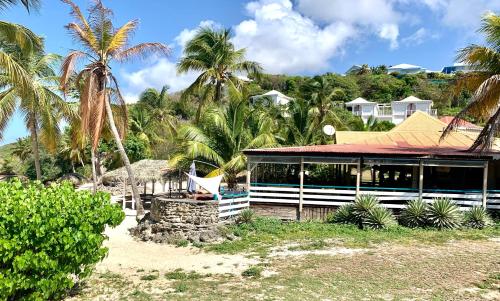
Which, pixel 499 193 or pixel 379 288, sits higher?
pixel 499 193

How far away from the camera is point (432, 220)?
15.6 m

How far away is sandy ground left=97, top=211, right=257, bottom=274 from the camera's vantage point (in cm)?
1125

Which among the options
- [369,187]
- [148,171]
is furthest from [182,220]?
[148,171]

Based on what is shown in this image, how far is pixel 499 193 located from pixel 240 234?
10587mm

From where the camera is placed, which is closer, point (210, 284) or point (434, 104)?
point (210, 284)

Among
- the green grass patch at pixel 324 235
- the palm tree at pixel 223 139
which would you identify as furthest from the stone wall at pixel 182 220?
the palm tree at pixel 223 139

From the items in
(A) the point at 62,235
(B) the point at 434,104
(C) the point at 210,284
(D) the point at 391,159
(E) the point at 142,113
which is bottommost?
(C) the point at 210,284

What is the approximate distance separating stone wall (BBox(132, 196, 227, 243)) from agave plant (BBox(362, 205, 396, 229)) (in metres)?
5.41

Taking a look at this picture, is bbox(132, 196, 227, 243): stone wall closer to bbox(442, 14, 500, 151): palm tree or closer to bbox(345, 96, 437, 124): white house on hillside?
bbox(442, 14, 500, 151): palm tree

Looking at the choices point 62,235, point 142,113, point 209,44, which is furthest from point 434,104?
point 62,235

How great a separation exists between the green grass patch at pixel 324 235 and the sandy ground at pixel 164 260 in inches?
32.2

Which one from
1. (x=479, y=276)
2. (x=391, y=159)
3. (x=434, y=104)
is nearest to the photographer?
(x=479, y=276)

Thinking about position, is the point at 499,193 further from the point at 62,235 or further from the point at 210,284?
the point at 62,235

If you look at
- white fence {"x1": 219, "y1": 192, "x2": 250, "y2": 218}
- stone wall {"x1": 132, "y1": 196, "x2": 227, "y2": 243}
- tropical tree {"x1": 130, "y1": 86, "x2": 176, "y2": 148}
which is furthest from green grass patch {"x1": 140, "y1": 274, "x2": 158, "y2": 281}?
tropical tree {"x1": 130, "y1": 86, "x2": 176, "y2": 148}
